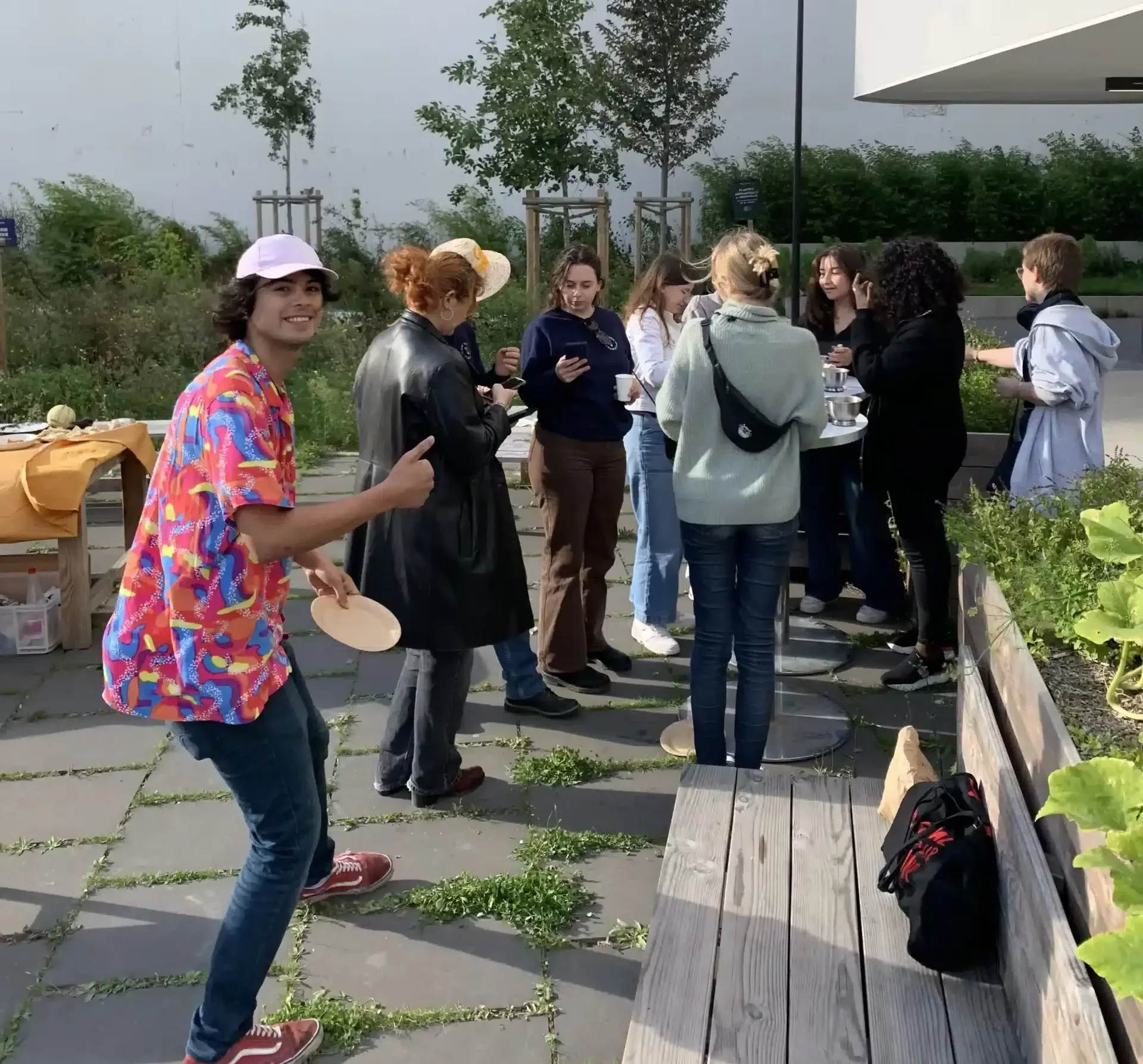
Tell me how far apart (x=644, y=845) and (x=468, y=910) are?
0.59 m

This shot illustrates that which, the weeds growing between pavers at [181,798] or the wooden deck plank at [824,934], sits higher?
the wooden deck plank at [824,934]

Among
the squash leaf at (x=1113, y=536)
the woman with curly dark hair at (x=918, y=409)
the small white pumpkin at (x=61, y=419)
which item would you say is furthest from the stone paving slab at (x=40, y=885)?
the woman with curly dark hair at (x=918, y=409)

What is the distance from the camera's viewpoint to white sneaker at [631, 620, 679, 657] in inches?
196

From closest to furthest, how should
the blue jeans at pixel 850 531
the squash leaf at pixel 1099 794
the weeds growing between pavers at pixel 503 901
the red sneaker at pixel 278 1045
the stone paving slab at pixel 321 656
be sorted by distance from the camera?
the squash leaf at pixel 1099 794, the red sneaker at pixel 278 1045, the weeds growing between pavers at pixel 503 901, the stone paving slab at pixel 321 656, the blue jeans at pixel 850 531

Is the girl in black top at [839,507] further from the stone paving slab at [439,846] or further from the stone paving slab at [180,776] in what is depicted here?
the stone paving slab at [180,776]

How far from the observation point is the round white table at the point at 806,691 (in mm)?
4016

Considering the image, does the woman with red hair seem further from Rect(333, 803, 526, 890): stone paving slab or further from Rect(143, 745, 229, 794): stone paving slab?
Rect(143, 745, 229, 794): stone paving slab

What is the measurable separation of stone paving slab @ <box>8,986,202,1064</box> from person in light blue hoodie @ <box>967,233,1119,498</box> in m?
3.16

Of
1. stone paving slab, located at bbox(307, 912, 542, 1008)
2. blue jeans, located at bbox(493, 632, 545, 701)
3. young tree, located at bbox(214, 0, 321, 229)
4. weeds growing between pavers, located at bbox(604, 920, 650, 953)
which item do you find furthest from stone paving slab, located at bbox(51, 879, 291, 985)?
young tree, located at bbox(214, 0, 321, 229)

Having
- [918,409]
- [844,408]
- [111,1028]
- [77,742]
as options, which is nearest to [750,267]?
[844,408]

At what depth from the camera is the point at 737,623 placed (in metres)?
3.62

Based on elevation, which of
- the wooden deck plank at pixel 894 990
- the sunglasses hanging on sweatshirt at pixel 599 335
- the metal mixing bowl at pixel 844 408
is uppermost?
the sunglasses hanging on sweatshirt at pixel 599 335

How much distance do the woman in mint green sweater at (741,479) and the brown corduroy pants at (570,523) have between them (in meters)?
0.91

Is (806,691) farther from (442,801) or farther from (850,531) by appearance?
(442,801)
